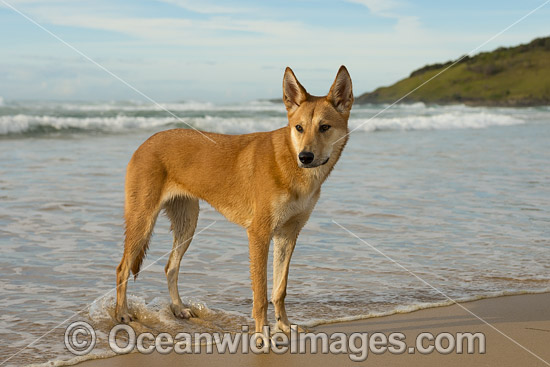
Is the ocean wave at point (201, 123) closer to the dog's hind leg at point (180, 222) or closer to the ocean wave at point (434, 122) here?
the ocean wave at point (434, 122)

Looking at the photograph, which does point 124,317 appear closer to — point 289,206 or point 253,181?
point 253,181

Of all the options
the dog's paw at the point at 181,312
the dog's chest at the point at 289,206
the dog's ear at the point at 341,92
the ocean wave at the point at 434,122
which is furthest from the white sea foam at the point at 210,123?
the dog's chest at the point at 289,206

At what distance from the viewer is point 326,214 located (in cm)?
919

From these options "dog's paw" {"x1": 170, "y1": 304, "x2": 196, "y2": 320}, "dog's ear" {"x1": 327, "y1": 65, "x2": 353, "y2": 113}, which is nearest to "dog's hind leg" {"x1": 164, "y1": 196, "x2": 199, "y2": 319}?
"dog's paw" {"x1": 170, "y1": 304, "x2": 196, "y2": 320}

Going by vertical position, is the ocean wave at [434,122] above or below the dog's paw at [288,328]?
above

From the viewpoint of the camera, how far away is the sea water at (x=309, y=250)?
5406 mm

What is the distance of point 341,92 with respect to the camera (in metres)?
4.79

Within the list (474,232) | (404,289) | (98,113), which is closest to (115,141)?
(98,113)

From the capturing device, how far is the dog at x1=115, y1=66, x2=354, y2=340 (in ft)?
15.5

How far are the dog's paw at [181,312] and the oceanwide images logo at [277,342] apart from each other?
0.40 meters

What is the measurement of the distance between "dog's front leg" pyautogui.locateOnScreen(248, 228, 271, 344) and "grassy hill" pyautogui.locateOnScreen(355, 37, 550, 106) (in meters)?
53.8

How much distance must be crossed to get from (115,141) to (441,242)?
1506 cm

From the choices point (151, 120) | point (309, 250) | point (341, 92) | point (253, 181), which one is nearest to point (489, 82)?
point (151, 120)

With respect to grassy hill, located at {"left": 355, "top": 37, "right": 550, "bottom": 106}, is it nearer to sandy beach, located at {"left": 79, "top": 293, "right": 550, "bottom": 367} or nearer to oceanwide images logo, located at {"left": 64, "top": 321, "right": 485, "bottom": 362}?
sandy beach, located at {"left": 79, "top": 293, "right": 550, "bottom": 367}
